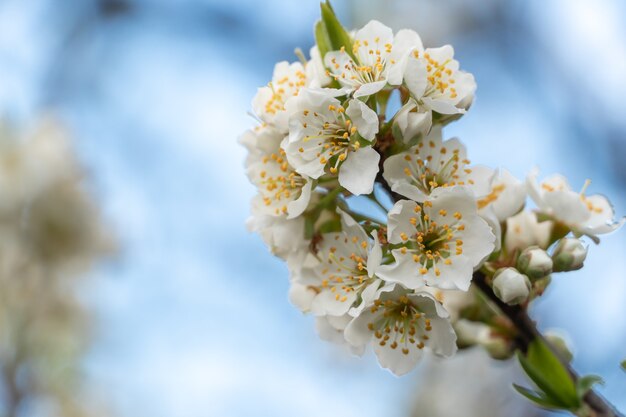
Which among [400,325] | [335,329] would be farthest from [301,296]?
[400,325]

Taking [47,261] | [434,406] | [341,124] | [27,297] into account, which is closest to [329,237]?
[341,124]

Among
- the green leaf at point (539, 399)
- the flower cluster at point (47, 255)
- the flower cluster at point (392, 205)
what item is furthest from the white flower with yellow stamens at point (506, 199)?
the flower cluster at point (47, 255)

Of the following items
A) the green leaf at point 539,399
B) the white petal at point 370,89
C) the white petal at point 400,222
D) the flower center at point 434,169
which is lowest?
the green leaf at point 539,399

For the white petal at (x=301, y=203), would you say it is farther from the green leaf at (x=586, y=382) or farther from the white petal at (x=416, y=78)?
the green leaf at (x=586, y=382)

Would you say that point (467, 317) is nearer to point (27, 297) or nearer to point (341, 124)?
point (341, 124)

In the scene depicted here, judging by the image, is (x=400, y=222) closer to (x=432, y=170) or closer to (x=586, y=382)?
(x=432, y=170)
